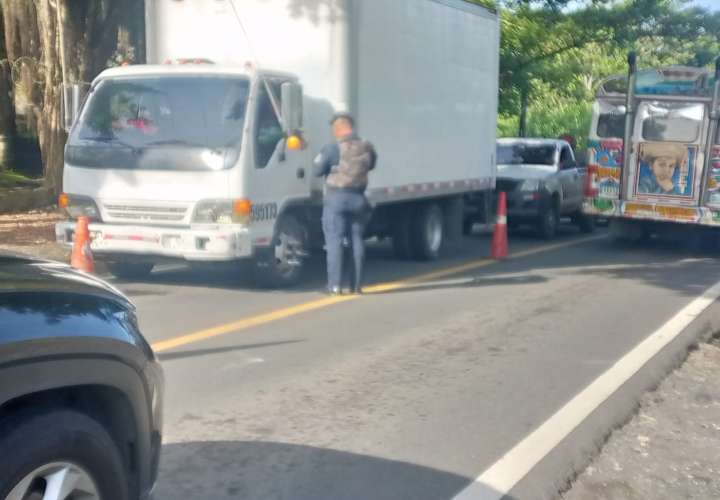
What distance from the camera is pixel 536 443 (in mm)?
6273

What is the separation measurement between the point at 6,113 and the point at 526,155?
10229 millimetres

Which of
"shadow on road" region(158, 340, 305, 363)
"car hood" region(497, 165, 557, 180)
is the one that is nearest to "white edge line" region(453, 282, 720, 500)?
"shadow on road" region(158, 340, 305, 363)

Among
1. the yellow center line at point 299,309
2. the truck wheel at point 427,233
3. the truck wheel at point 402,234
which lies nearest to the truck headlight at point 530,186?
the yellow center line at point 299,309

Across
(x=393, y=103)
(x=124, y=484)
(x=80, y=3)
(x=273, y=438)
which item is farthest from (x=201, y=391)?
(x=80, y=3)

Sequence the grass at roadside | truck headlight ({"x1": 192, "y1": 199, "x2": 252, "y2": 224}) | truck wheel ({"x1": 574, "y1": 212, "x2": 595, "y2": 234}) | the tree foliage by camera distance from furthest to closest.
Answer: the tree foliage → truck wheel ({"x1": 574, "y1": 212, "x2": 595, "y2": 234}) → the grass at roadside → truck headlight ({"x1": 192, "y1": 199, "x2": 252, "y2": 224})

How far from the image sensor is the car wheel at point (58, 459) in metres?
3.38

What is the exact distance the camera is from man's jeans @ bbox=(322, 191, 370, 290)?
37.6ft

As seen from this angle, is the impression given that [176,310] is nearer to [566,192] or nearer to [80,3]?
[80,3]

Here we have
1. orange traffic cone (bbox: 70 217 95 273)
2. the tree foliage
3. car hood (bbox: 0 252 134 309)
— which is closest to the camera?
car hood (bbox: 0 252 134 309)

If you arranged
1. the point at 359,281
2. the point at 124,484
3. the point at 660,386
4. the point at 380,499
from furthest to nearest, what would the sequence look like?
the point at 359,281
the point at 660,386
the point at 380,499
the point at 124,484

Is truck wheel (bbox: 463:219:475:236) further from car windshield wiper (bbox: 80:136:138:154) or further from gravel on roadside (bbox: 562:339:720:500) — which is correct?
gravel on roadside (bbox: 562:339:720:500)

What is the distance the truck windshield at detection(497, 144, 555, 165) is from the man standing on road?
924 cm

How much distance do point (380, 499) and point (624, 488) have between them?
1331 mm

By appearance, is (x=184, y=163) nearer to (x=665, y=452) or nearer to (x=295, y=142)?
(x=295, y=142)
